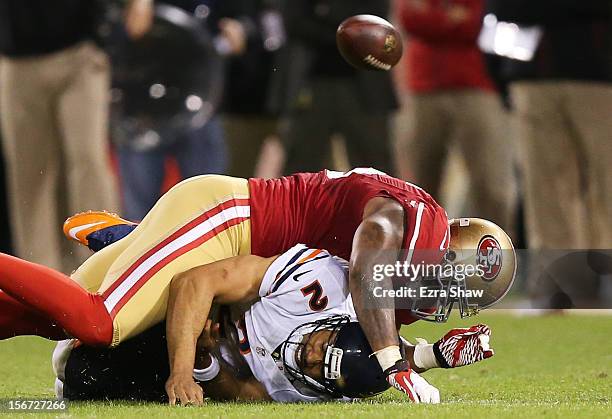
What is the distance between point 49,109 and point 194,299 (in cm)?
378

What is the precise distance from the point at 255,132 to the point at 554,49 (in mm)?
2031

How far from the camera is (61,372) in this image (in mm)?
4918

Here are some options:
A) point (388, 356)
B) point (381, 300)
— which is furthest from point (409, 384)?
point (381, 300)

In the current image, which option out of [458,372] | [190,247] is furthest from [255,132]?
[190,247]

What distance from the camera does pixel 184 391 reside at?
15.1 feet

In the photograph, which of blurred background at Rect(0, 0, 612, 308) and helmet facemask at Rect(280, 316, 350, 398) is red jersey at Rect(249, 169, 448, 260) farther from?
blurred background at Rect(0, 0, 612, 308)

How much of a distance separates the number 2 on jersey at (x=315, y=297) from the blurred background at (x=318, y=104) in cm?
301

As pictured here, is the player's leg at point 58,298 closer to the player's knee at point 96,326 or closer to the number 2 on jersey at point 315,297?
the player's knee at point 96,326

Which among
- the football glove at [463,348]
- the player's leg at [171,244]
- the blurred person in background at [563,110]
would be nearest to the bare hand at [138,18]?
the blurred person in background at [563,110]

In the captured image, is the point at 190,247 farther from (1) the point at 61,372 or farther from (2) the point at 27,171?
(2) the point at 27,171

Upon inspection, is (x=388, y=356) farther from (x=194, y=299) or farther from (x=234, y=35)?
(x=234, y=35)

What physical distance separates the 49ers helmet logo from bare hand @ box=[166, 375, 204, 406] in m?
0.99

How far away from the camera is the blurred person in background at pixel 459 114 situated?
8.41 meters

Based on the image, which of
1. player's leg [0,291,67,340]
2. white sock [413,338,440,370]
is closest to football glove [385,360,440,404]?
white sock [413,338,440,370]
